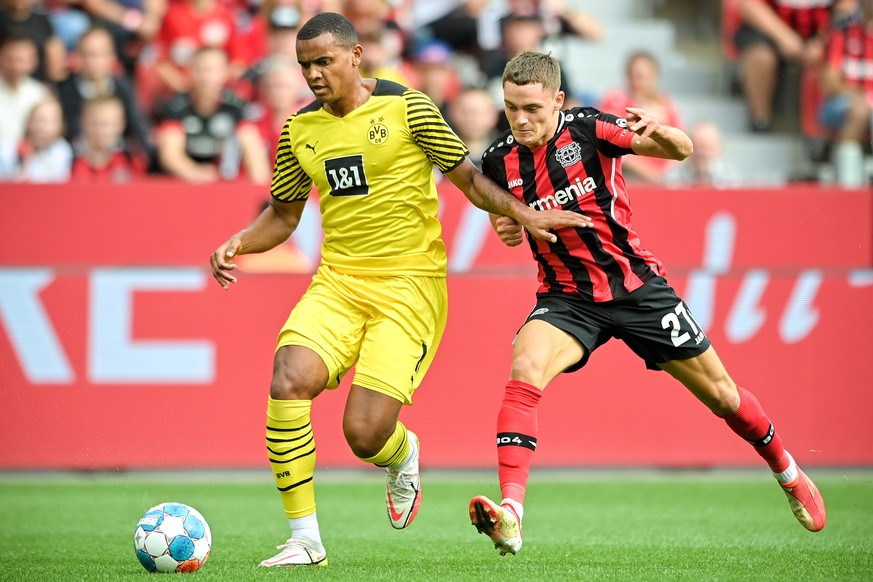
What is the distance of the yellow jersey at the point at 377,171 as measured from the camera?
19.7 feet

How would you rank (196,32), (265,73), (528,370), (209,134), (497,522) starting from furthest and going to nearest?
(196,32)
(265,73)
(209,134)
(528,370)
(497,522)

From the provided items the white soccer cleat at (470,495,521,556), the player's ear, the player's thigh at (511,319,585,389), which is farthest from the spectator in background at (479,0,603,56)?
the white soccer cleat at (470,495,521,556)

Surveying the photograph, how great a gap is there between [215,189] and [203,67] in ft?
6.16

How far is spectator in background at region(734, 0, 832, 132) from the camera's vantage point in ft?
40.5

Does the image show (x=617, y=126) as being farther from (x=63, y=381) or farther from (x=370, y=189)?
(x=63, y=381)

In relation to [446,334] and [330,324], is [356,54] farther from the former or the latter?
[446,334]

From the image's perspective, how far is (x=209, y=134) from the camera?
10977 mm

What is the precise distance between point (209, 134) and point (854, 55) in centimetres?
612

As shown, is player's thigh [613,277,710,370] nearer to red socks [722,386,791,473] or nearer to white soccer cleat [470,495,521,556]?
red socks [722,386,791,473]

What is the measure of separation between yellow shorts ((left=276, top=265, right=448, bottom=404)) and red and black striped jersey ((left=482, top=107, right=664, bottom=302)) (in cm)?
68

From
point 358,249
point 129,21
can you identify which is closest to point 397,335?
point 358,249

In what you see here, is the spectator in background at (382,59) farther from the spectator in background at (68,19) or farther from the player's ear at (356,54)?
the player's ear at (356,54)

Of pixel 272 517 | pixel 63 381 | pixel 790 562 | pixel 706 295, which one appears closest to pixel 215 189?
pixel 63 381

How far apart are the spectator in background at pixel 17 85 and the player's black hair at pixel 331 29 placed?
20.8ft
